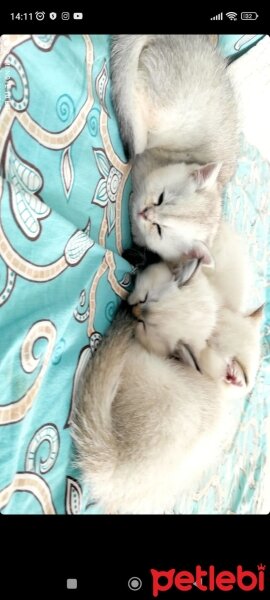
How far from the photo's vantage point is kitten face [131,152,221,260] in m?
1.22

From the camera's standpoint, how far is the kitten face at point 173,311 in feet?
3.72

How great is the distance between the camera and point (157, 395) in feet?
3.39

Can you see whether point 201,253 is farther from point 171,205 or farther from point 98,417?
point 98,417

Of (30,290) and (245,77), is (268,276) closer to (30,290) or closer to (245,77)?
(245,77)

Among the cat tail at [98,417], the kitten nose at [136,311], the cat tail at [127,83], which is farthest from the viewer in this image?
the kitten nose at [136,311]

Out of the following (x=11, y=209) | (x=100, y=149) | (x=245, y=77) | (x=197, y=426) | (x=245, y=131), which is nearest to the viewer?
(x=11, y=209)

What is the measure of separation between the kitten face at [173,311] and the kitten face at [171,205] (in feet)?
0.38

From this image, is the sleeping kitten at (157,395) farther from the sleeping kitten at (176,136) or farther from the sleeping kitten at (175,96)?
the sleeping kitten at (175,96)

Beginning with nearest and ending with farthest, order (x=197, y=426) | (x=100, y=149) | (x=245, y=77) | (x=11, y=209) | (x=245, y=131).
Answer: (x=11, y=209), (x=100, y=149), (x=197, y=426), (x=245, y=77), (x=245, y=131)
